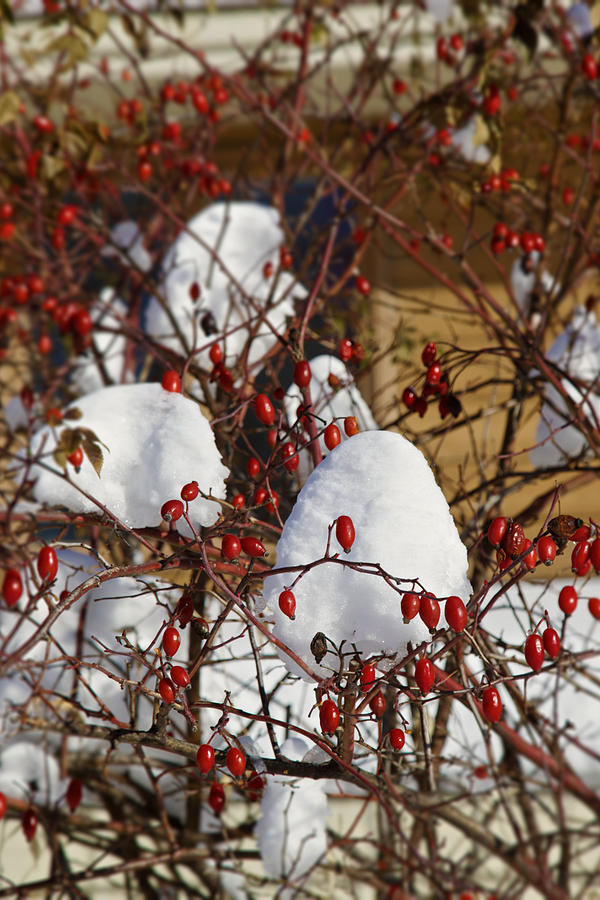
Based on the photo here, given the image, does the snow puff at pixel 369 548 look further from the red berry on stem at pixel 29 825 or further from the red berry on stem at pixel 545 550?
the red berry on stem at pixel 29 825

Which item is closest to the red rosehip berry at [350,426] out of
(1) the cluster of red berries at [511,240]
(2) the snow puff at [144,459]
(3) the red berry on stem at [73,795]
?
(2) the snow puff at [144,459]

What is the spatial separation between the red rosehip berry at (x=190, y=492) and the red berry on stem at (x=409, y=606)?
1.33ft

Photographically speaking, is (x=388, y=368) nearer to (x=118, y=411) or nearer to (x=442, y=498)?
(x=118, y=411)

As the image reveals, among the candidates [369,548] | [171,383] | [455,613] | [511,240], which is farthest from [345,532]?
[511,240]

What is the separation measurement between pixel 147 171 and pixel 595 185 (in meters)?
1.61

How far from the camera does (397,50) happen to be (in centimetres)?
392

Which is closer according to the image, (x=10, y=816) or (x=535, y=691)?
(x=10, y=816)

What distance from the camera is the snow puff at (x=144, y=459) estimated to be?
1.50 m

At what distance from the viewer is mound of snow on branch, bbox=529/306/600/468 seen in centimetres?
208


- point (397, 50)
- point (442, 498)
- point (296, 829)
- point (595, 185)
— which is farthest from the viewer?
point (397, 50)

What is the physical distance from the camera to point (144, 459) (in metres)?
1.60

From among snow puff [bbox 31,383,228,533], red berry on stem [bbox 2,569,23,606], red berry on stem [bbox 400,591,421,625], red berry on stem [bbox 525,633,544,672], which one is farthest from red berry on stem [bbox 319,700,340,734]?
red berry on stem [bbox 2,569,23,606]

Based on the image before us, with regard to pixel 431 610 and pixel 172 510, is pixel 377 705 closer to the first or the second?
pixel 431 610

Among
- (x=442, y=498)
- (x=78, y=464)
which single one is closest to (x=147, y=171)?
(x=78, y=464)
